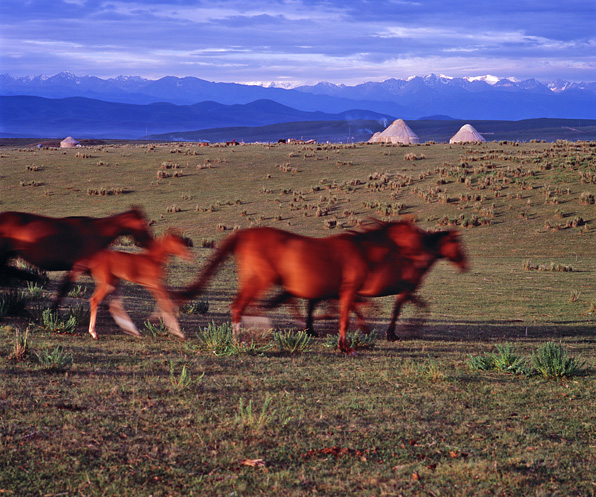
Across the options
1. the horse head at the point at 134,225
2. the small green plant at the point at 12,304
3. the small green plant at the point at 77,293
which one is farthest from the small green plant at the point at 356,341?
the small green plant at the point at 77,293

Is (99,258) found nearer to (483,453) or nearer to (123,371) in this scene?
(123,371)

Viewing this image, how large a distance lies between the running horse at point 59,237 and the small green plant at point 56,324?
98cm

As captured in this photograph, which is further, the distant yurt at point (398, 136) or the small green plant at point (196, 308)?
the distant yurt at point (398, 136)

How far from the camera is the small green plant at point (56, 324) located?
721cm

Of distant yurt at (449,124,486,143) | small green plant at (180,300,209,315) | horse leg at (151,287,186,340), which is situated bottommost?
small green plant at (180,300,209,315)

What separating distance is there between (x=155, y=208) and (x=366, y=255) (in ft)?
90.5

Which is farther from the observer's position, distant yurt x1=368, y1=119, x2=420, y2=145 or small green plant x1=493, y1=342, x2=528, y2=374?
distant yurt x1=368, y1=119, x2=420, y2=145

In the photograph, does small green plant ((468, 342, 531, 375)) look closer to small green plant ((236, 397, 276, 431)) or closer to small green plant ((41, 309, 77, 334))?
small green plant ((236, 397, 276, 431))

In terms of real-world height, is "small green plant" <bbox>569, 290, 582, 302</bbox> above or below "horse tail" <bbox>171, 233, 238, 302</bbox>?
below

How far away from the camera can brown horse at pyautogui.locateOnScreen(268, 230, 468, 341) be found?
5.90 metres

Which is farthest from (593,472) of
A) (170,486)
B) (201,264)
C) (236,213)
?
(236,213)

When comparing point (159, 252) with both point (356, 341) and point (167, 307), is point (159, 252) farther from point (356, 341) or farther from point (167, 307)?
point (356, 341)

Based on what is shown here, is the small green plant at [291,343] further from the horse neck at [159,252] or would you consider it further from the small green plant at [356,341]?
the horse neck at [159,252]

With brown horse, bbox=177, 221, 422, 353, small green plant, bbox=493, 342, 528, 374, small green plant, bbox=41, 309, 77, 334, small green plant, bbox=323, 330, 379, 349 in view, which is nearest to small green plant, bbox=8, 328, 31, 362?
small green plant, bbox=41, 309, 77, 334
